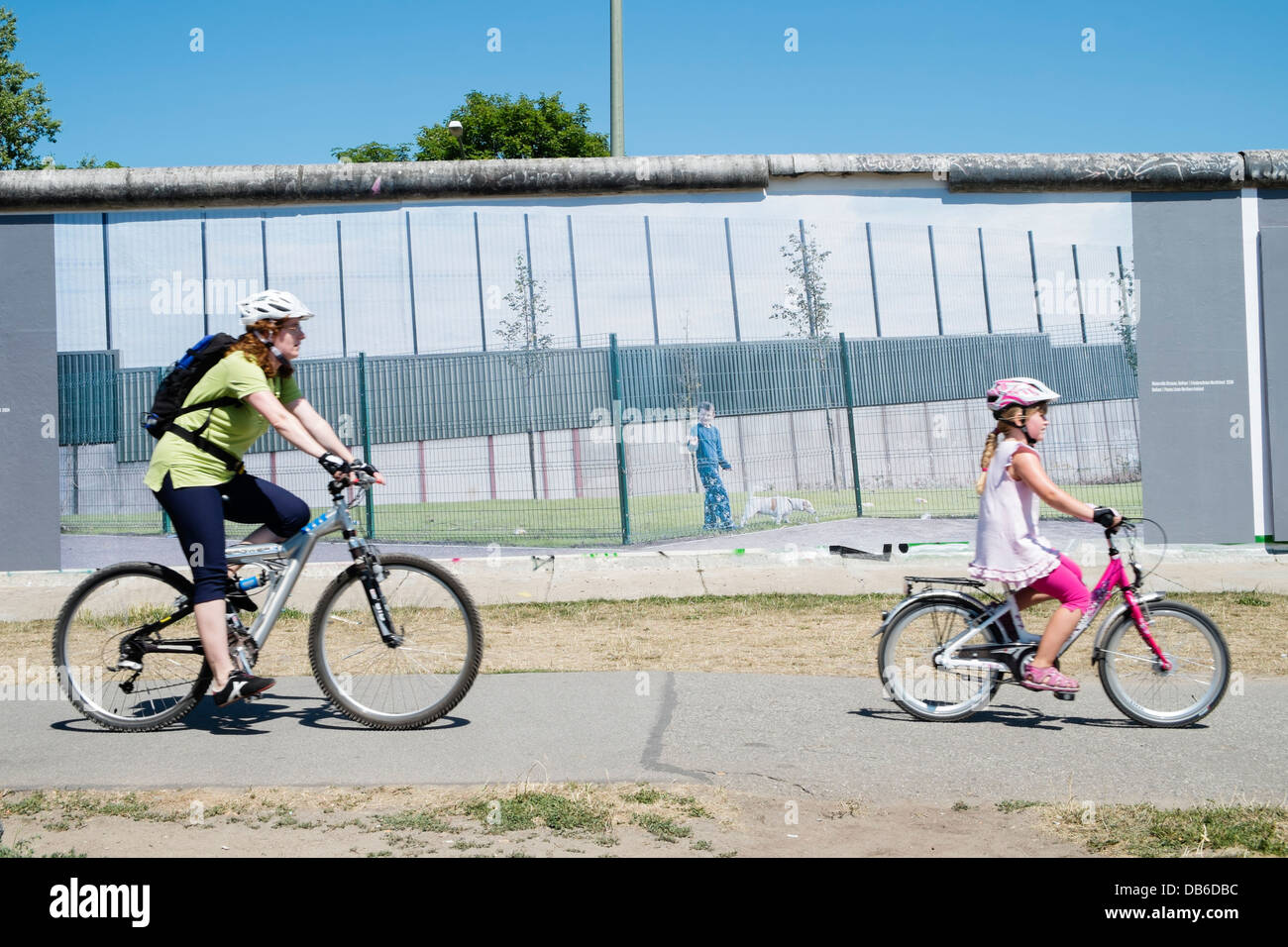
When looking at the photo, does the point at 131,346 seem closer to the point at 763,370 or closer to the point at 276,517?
the point at 763,370

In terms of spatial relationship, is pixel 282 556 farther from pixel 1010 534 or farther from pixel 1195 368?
pixel 1195 368

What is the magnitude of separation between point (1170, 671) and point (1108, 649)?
0.31 m

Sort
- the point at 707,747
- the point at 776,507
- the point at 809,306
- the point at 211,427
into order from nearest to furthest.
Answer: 1. the point at 707,747
2. the point at 211,427
3. the point at 776,507
4. the point at 809,306

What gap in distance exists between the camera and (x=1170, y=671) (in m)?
5.68

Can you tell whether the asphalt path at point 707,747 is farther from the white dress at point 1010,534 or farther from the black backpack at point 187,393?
the black backpack at point 187,393

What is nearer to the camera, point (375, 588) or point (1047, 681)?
point (375, 588)

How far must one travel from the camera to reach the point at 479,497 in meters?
11.8

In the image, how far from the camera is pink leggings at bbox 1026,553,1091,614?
5578 mm

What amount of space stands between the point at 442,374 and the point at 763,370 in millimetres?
3239

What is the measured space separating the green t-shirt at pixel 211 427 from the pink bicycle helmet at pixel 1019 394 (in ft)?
11.3

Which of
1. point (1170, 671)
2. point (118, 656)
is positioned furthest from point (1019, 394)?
point (118, 656)

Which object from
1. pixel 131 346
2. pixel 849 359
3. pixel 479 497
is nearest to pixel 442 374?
pixel 479 497
